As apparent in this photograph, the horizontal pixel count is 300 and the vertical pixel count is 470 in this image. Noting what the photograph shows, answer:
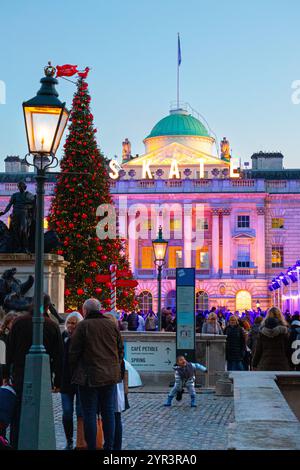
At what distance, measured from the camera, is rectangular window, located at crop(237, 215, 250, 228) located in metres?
83.4

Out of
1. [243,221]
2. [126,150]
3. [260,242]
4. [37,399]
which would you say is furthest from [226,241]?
[37,399]

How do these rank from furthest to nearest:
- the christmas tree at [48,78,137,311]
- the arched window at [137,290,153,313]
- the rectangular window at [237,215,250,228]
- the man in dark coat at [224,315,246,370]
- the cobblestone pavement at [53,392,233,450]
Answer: the rectangular window at [237,215,250,228], the arched window at [137,290,153,313], the christmas tree at [48,78,137,311], the man in dark coat at [224,315,246,370], the cobblestone pavement at [53,392,233,450]

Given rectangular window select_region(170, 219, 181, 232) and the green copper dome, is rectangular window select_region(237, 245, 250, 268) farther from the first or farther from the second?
the green copper dome

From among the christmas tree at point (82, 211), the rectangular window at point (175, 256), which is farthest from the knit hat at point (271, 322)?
the rectangular window at point (175, 256)

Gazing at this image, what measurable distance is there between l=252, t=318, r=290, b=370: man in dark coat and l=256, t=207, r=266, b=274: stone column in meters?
68.9

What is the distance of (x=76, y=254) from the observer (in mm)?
34500

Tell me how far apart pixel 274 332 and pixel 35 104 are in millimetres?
4739

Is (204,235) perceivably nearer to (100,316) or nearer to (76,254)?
(76,254)

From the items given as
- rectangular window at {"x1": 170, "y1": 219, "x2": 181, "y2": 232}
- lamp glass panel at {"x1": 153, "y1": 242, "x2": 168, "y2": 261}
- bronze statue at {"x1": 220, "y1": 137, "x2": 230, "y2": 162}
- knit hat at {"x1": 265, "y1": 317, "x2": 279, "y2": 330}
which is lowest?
knit hat at {"x1": 265, "y1": 317, "x2": 279, "y2": 330}

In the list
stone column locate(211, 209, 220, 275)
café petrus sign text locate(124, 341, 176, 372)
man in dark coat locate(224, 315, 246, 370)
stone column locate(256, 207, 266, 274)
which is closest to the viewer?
man in dark coat locate(224, 315, 246, 370)

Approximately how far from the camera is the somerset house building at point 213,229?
81.7 meters

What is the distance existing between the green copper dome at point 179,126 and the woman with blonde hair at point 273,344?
78.0 m

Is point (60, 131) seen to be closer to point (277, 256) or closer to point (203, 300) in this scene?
point (203, 300)

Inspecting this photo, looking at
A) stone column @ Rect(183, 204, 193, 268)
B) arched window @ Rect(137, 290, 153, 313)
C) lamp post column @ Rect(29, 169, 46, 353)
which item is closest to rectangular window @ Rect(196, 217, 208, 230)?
stone column @ Rect(183, 204, 193, 268)
